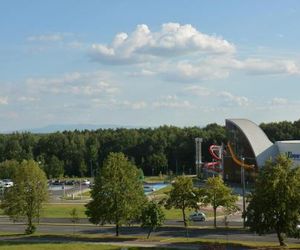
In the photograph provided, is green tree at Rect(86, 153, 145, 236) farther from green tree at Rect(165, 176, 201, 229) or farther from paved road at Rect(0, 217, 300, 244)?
green tree at Rect(165, 176, 201, 229)

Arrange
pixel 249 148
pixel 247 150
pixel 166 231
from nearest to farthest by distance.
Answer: pixel 166 231, pixel 249 148, pixel 247 150

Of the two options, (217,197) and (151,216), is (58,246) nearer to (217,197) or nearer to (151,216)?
(151,216)

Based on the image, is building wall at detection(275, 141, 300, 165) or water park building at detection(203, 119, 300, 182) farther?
water park building at detection(203, 119, 300, 182)

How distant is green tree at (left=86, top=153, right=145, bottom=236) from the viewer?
53656mm

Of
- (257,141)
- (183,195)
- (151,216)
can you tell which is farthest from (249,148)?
(151,216)

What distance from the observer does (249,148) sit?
382ft

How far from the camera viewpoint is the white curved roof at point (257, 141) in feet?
370

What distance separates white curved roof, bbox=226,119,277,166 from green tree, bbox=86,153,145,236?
59.6m

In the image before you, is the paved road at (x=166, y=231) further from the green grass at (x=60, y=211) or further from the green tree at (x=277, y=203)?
the green grass at (x=60, y=211)

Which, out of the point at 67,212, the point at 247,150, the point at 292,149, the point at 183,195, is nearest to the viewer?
the point at 183,195

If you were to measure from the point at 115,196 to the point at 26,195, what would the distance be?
1187 centimetres

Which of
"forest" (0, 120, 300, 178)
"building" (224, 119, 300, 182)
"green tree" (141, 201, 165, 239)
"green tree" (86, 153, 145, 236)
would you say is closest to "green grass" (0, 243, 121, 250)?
"green tree" (141, 201, 165, 239)

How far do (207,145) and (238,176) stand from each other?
52.9 m

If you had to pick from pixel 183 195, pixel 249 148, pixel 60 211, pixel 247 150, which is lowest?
pixel 60 211
